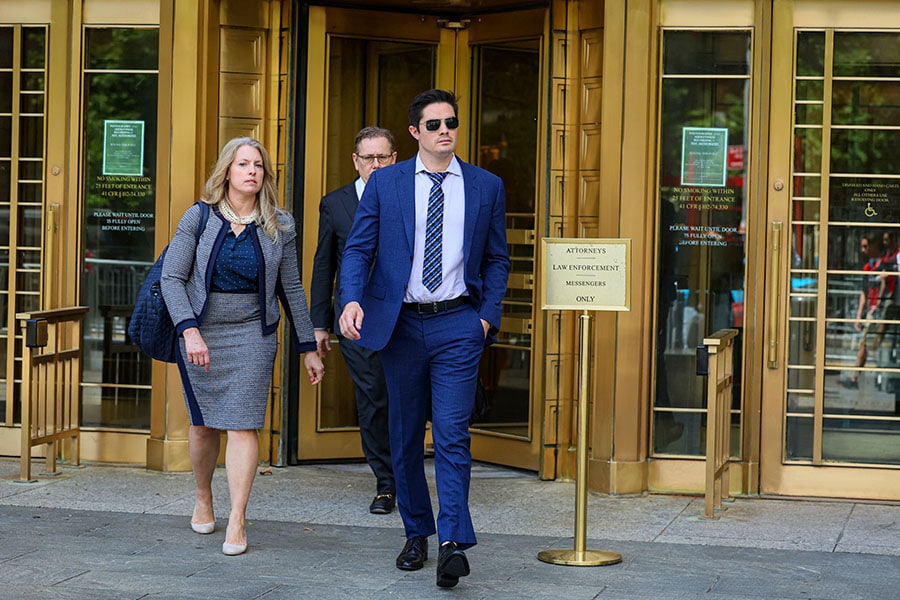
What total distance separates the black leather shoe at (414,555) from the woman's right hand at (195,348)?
117 cm

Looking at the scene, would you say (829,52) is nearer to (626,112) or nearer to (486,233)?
(626,112)

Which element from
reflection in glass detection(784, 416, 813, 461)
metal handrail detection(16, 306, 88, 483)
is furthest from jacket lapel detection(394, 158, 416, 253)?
reflection in glass detection(784, 416, 813, 461)

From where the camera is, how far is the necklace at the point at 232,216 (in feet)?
20.9

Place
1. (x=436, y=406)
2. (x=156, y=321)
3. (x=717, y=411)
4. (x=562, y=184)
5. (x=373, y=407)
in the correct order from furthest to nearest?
(x=562, y=184) < (x=373, y=407) < (x=717, y=411) < (x=156, y=321) < (x=436, y=406)

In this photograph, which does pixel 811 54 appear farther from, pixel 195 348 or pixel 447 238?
pixel 195 348

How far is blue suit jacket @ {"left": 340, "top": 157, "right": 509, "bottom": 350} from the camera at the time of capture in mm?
5836

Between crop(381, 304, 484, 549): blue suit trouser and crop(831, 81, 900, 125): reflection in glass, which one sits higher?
crop(831, 81, 900, 125): reflection in glass

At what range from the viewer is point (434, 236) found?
19.3ft

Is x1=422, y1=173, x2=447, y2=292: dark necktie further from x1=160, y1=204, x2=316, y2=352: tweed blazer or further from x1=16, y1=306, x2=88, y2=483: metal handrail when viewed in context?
x1=16, y1=306, x2=88, y2=483: metal handrail

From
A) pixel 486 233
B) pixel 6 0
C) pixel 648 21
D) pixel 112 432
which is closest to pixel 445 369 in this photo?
pixel 486 233

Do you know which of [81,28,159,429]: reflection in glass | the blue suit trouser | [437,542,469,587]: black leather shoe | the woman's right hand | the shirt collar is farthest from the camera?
[81,28,159,429]: reflection in glass

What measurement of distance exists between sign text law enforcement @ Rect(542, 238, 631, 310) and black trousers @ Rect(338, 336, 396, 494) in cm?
150

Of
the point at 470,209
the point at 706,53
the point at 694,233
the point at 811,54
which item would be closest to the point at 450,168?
the point at 470,209

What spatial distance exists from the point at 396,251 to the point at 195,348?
982 millimetres
